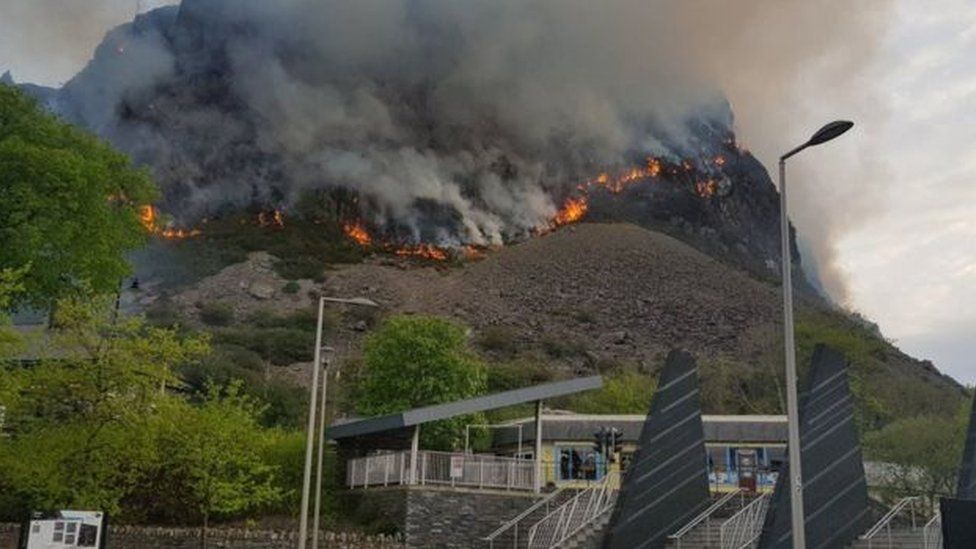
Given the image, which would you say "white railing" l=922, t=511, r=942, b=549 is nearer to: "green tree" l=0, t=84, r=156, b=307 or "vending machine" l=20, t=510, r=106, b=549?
"vending machine" l=20, t=510, r=106, b=549

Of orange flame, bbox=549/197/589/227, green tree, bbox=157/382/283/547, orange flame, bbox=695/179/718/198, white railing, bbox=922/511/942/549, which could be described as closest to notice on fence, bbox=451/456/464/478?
green tree, bbox=157/382/283/547

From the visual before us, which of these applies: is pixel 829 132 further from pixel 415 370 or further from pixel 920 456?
pixel 920 456

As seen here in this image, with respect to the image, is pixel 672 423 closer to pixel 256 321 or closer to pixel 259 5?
pixel 256 321

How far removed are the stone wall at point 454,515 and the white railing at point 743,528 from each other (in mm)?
8131

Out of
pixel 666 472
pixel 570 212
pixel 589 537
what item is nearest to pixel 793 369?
pixel 666 472

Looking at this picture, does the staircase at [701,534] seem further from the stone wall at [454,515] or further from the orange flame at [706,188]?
the orange flame at [706,188]

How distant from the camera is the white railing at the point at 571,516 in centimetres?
2973

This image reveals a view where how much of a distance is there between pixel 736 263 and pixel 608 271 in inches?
1287

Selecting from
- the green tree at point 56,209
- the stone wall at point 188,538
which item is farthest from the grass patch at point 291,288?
the stone wall at point 188,538

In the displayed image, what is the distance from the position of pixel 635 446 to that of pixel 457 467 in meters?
13.2

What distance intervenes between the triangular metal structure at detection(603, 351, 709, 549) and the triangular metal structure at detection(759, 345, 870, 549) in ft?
10.9

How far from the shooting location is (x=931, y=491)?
54.0m

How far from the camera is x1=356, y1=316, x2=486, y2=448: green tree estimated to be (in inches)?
2013

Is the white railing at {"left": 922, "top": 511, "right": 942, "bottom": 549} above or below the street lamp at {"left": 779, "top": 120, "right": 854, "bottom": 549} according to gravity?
below
